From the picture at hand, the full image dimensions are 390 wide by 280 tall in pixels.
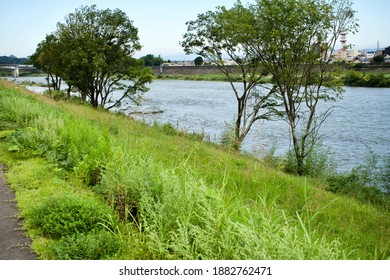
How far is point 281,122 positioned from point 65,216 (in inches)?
861

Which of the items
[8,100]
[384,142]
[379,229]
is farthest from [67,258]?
[384,142]

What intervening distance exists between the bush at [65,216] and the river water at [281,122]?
10.2 meters

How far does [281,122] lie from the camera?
2527 centimetres

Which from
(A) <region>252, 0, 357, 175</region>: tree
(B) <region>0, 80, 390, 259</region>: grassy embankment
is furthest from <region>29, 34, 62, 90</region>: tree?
(B) <region>0, 80, 390, 259</region>: grassy embankment

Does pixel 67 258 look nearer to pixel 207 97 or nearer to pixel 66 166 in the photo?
pixel 66 166

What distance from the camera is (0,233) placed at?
13.8ft

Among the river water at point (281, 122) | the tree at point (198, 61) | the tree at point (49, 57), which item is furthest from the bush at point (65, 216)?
the tree at point (49, 57)

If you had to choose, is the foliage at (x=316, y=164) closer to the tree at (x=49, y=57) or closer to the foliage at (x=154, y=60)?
the foliage at (x=154, y=60)

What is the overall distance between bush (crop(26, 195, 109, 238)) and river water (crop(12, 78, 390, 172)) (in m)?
10.2

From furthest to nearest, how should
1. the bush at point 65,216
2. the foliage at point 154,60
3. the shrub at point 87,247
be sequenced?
the foliage at point 154,60 < the bush at point 65,216 < the shrub at point 87,247

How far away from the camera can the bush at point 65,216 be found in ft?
13.8

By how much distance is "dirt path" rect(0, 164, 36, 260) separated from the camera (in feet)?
12.5

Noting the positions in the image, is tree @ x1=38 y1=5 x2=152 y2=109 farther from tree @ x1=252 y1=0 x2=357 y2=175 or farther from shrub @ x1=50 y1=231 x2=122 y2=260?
shrub @ x1=50 y1=231 x2=122 y2=260

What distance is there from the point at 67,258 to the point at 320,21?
15488mm
